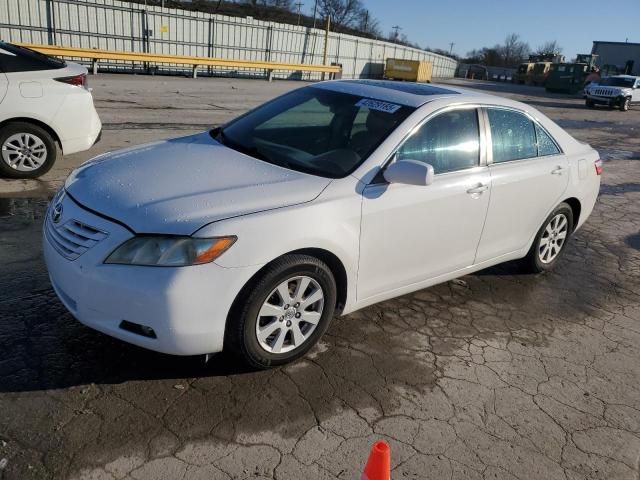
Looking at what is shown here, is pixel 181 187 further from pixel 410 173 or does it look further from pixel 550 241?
pixel 550 241

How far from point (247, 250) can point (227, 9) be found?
57.8m

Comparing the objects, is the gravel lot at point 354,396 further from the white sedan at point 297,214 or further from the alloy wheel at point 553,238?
the alloy wheel at point 553,238

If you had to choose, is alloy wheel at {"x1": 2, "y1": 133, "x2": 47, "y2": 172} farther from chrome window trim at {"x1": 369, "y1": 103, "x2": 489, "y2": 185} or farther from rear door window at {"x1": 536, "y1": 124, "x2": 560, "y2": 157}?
rear door window at {"x1": 536, "y1": 124, "x2": 560, "y2": 157}

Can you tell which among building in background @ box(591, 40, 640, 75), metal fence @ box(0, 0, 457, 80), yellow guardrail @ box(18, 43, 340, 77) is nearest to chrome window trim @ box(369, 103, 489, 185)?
yellow guardrail @ box(18, 43, 340, 77)

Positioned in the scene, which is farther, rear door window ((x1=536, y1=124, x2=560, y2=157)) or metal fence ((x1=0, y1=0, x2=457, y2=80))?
metal fence ((x1=0, y1=0, x2=457, y2=80))

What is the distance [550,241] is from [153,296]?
3.70 metres

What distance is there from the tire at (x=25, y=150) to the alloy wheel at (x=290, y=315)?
4.56 metres

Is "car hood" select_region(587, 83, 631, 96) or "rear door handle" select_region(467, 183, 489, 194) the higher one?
"car hood" select_region(587, 83, 631, 96)

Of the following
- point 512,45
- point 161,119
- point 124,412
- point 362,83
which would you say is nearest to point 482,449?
point 124,412

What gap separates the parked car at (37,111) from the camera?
6.05m

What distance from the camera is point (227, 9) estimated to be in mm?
55188

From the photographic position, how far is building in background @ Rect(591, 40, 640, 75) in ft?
213

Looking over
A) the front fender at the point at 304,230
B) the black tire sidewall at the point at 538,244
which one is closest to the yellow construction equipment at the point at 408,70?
A: the black tire sidewall at the point at 538,244

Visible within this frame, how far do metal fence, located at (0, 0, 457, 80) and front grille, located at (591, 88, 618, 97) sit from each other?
14.4 m
